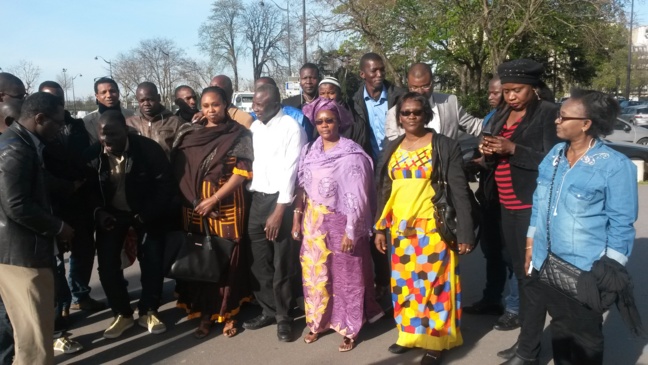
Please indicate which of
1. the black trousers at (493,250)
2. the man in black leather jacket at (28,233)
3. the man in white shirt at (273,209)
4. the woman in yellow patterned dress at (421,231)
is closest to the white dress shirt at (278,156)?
the man in white shirt at (273,209)

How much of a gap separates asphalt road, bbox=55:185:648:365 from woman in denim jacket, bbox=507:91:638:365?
2.75 ft

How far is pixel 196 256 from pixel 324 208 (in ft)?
3.45

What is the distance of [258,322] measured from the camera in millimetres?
4410

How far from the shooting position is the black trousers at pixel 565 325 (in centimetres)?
292

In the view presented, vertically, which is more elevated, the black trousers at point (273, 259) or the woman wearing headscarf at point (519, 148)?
the woman wearing headscarf at point (519, 148)

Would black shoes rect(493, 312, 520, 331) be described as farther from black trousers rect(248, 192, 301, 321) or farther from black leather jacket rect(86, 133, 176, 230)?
black leather jacket rect(86, 133, 176, 230)

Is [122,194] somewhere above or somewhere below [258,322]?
above

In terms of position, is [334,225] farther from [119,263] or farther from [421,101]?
[119,263]

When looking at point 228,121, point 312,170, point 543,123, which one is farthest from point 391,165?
point 228,121

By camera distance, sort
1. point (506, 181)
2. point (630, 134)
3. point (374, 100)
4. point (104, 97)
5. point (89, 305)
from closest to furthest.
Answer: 1. point (506, 181)
2. point (89, 305)
3. point (374, 100)
4. point (104, 97)
5. point (630, 134)

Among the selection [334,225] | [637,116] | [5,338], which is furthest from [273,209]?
[637,116]

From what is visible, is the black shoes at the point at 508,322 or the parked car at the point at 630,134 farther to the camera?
the parked car at the point at 630,134

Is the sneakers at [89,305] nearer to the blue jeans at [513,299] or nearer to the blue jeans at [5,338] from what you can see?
the blue jeans at [5,338]

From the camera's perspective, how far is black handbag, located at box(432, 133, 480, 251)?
3.52m
